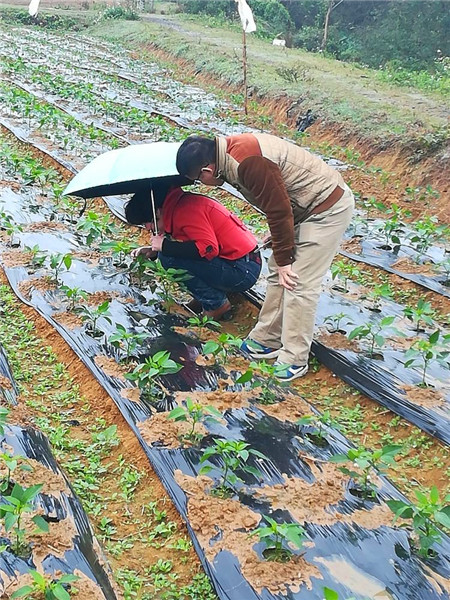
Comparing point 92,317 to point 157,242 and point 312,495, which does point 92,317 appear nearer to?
point 157,242

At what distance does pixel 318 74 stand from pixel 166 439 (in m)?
11.4

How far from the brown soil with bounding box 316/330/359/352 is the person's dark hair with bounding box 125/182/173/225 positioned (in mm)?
1234

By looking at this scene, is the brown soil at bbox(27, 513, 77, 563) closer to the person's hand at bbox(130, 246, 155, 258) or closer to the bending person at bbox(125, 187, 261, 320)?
the bending person at bbox(125, 187, 261, 320)

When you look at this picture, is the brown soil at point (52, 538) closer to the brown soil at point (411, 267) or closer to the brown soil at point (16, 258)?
the brown soil at point (16, 258)

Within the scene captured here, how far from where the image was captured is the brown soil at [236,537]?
2.28 m

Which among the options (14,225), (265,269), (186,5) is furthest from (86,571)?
(186,5)

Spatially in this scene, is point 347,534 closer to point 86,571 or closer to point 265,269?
point 86,571

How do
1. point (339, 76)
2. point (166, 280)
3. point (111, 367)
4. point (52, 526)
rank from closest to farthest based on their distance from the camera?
point (52, 526) → point (111, 367) → point (166, 280) → point (339, 76)

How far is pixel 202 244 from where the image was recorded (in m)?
3.95

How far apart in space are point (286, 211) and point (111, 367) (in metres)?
1.22

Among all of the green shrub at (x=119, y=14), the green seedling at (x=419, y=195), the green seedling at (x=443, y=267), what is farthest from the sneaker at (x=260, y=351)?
the green shrub at (x=119, y=14)

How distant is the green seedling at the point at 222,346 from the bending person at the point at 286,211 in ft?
0.42

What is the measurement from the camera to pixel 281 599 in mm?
2209

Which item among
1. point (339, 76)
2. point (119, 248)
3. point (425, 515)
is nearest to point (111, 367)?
point (119, 248)
